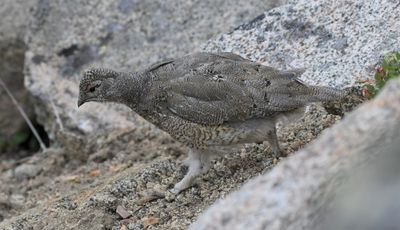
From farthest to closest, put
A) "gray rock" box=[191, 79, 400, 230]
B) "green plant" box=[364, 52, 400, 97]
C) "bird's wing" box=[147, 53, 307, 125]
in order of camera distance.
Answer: "bird's wing" box=[147, 53, 307, 125] < "green plant" box=[364, 52, 400, 97] < "gray rock" box=[191, 79, 400, 230]

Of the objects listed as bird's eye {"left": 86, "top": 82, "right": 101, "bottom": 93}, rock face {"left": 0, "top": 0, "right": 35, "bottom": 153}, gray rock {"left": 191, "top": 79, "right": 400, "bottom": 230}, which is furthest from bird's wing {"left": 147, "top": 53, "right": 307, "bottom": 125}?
rock face {"left": 0, "top": 0, "right": 35, "bottom": 153}

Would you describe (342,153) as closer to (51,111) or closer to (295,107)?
(295,107)

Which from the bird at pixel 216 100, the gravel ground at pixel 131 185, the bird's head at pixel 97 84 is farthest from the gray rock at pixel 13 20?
the bird at pixel 216 100

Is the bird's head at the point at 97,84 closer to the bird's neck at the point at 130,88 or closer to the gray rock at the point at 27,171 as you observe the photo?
the bird's neck at the point at 130,88

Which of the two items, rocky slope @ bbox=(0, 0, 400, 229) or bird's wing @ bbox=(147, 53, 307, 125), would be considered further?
rocky slope @ bbox=(0, 0, 400, 229)

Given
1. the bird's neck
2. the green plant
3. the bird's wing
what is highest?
the bird's neck

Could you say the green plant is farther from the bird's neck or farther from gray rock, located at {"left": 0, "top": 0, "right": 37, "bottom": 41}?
gray rock, located at {"left": 0, "top": 0, "right": 37, "bottom": 41}

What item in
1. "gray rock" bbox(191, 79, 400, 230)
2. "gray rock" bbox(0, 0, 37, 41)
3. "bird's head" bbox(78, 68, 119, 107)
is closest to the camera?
"gray rock" bbox(191, 79, 400, 230)
